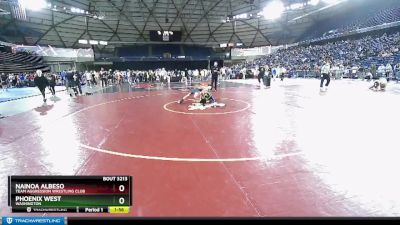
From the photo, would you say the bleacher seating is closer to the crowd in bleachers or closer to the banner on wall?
the crowd in bleachers

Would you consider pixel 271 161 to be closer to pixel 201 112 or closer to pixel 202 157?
pixel 202 157

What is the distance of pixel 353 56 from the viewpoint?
31.3 m

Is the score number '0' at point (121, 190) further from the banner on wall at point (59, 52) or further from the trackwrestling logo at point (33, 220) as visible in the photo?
the banner on wall at point (59, 52)

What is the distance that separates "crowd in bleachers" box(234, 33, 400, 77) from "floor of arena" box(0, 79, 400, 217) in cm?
1982

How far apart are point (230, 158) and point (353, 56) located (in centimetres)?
3172

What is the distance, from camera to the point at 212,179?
406 cm

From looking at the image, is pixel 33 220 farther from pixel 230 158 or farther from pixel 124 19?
pixel 124 19

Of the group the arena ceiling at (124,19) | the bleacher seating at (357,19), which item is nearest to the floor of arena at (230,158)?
the bleacher seating at (357,19)

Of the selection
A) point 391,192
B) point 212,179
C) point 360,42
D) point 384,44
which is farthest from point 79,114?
point 360,42
